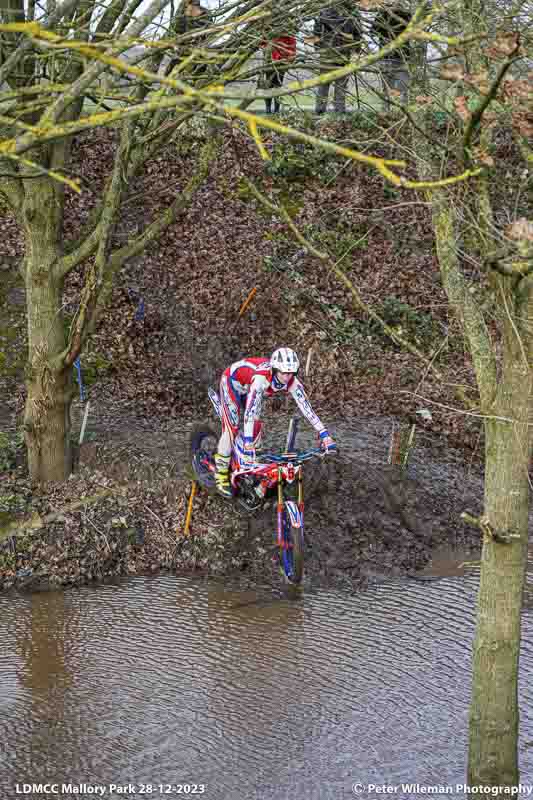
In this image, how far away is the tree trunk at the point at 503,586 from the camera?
5.64 metres

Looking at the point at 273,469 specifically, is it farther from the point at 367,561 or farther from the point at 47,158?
the point at 47,158

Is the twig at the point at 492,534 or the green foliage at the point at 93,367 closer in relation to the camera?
the twig at the point at 492,534

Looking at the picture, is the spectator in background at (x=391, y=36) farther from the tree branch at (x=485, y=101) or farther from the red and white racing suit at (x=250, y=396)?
the red and white racing suit at (x=250, y=396)

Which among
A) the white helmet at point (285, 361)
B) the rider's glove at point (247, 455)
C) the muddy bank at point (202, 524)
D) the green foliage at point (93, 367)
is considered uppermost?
the white helmet at point (285, 361)

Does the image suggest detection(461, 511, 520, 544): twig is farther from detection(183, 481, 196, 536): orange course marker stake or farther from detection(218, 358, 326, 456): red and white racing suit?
detection(183, 481, 196, 536): orange course marker stake

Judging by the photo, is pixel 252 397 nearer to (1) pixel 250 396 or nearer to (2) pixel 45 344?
(1) pixel 250 396

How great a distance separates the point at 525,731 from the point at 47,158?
7466mm

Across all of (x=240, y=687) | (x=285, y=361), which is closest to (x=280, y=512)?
(x=285, y=361)

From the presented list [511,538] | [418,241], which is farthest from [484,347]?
[418,241]

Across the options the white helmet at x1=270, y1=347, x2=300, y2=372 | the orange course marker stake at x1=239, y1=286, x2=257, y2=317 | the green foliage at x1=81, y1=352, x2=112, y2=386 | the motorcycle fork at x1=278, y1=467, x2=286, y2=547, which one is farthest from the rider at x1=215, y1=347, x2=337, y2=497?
the orange course marker stake at x1=239, y1=286, x2=257, y2=317

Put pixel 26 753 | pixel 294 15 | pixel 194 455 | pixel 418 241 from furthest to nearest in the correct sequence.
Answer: pixel 418 241 < pixel 194 455 < pixel 294 15 < pixel 26 753

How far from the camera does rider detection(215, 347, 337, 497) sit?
912 cm

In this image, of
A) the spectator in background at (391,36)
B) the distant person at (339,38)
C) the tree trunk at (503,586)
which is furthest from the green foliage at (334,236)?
the tree trunk at (503,586)

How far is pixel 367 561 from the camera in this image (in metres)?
10.0
